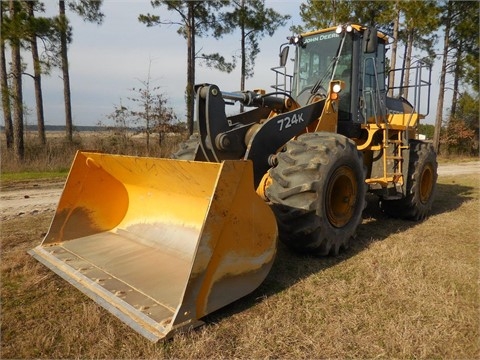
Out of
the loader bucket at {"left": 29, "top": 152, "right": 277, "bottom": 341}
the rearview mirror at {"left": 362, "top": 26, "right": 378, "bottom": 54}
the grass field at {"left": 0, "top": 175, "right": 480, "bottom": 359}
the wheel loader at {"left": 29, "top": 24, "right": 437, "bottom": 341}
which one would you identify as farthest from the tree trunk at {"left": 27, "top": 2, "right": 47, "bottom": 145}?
the rearview mirror at {"left": 362, "top": 26, "right": 378, "bottom": 54}

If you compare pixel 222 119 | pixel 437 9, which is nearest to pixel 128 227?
pixel 222 119

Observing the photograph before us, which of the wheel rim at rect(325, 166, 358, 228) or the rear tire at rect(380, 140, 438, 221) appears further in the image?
the rear tire at rect(380, 140, 438, 221)

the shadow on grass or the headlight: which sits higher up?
the headlight

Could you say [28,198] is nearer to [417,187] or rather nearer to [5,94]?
[417,187]

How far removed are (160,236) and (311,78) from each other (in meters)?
3.23

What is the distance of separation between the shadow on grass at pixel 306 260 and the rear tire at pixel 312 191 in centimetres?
13

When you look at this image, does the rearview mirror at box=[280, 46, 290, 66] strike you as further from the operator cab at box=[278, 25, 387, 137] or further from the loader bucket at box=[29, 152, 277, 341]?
the loader bucket at box=[29, 152, 277, 341]

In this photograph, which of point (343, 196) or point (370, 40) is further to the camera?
point (370, 40)

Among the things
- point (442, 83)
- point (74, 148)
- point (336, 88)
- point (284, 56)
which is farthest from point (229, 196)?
point (442, 83)

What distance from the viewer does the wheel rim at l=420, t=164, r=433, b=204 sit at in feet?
21.1

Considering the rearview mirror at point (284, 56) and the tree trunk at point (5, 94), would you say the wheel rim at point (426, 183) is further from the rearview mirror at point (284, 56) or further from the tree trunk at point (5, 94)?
the tree trunk at point (5, 94)

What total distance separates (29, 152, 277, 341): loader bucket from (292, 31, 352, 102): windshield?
2.71 meters

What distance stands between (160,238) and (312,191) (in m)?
1.63

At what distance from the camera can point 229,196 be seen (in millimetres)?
2816
